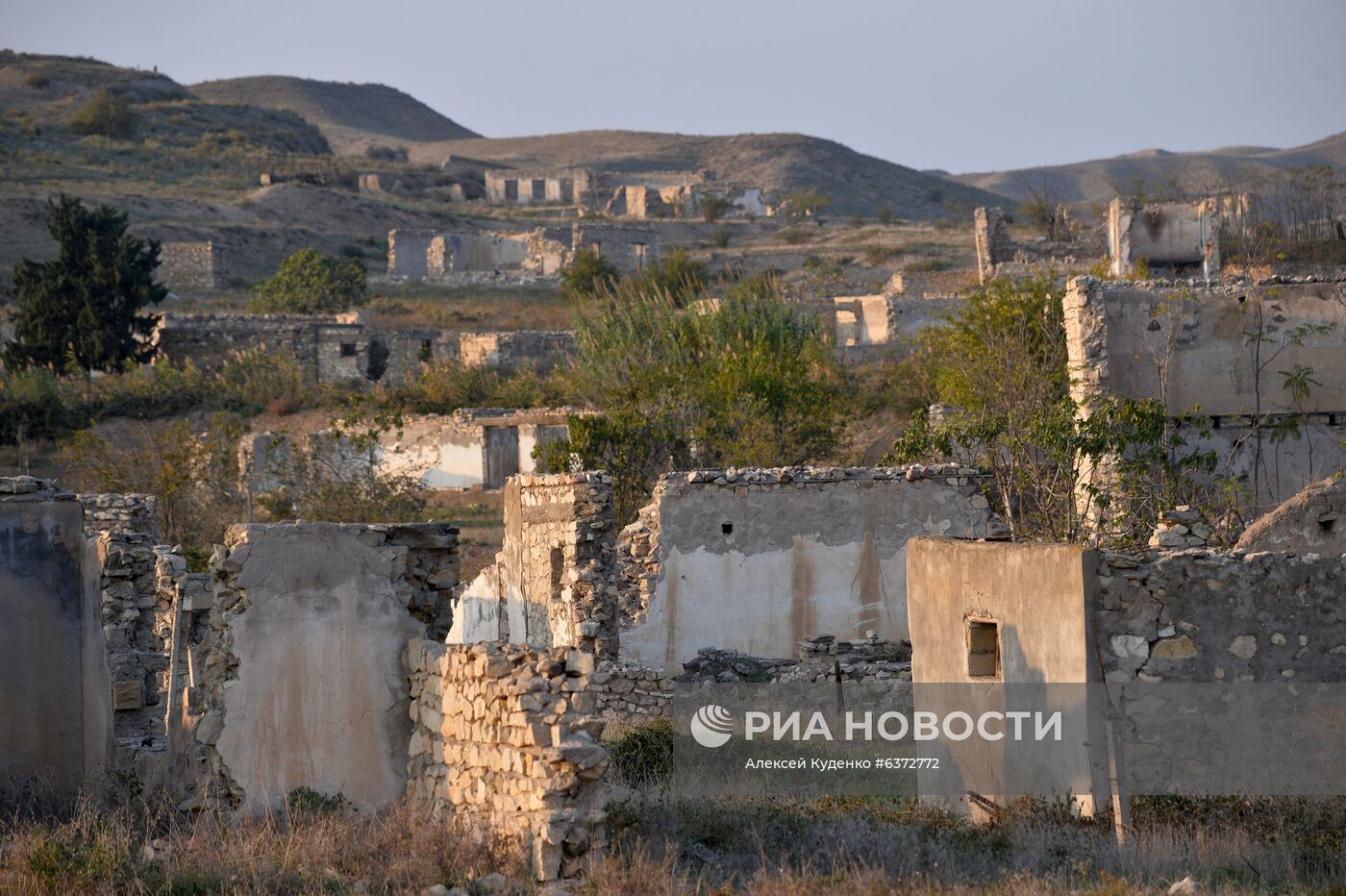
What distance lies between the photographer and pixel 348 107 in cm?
14712

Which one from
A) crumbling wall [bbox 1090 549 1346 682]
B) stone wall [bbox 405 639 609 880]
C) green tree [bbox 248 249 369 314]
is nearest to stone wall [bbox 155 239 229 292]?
green tree [bbox 248 249 369 314]

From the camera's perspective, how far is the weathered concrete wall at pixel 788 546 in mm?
16000

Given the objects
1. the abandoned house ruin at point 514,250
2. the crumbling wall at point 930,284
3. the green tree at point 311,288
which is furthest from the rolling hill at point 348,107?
the crumbling wall at point 930,284

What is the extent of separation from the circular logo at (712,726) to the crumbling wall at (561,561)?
3.81 ft

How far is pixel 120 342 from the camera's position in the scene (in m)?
39.0

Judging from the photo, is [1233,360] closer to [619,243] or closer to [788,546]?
[788,546]

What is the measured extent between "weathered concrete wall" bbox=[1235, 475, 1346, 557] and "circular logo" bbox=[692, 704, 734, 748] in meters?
4.49

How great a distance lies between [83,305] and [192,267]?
14.2 m

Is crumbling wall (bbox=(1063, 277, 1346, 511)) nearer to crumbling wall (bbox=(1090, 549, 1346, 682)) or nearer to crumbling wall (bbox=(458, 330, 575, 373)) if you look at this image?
crumbling wall (bbox=(1090, 549, 1346, 682))

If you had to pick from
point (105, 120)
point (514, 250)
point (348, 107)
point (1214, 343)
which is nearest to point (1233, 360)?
point (1214, 343)

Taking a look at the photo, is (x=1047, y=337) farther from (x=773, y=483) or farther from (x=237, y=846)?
(x=237, y=846)

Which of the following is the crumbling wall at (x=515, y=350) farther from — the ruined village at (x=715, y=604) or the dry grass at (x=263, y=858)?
the dry grass at (x=263, y=858)

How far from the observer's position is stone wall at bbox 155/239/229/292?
52.2m

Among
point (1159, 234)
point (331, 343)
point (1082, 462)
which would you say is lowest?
point (1082, 462)
